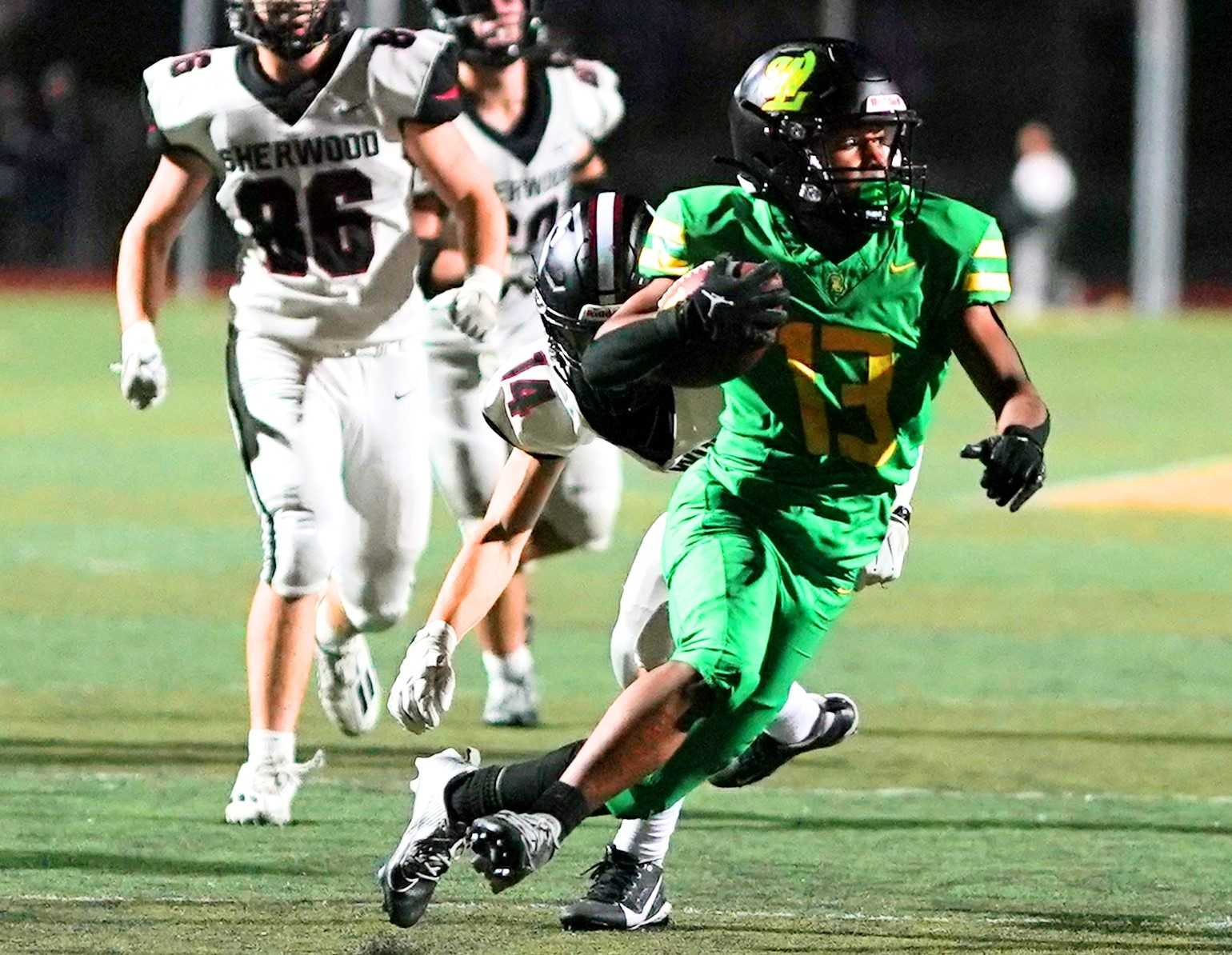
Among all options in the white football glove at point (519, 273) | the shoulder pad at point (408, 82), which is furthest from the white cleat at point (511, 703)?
the shoulder pad at point (408, 82)

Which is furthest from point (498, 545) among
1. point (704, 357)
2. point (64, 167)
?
point (64, 167)

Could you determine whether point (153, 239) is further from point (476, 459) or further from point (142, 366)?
point (476, 459)

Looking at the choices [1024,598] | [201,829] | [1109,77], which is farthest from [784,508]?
[1109,77]

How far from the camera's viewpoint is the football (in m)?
4.55

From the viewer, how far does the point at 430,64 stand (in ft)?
21.1

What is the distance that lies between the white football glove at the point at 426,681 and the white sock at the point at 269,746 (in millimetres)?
1057

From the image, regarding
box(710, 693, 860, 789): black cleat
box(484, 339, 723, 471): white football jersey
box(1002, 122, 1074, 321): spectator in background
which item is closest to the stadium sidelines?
box(710, 693, 860, 789): black cleat

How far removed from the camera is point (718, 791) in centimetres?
675

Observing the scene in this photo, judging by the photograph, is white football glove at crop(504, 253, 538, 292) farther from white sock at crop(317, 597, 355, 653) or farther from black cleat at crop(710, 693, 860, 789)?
black cleat at crop(710, 693, 860, 789)

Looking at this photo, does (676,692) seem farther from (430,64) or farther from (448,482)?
(448,482)

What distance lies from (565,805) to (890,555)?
43.9 inches

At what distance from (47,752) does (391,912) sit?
2410 mm

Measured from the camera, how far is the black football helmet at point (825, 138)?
491 cm

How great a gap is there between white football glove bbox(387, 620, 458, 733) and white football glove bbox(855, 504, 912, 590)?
76 centimetres
